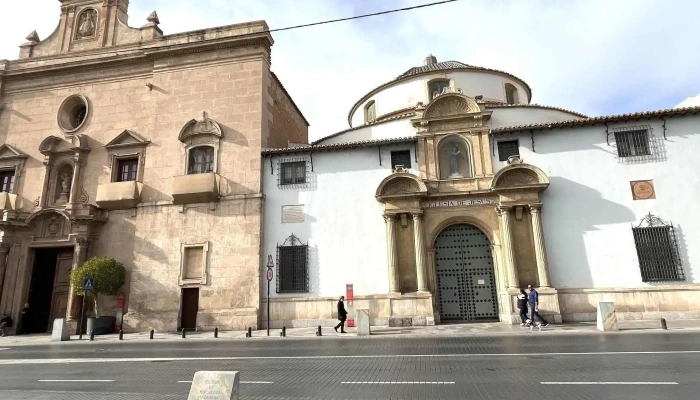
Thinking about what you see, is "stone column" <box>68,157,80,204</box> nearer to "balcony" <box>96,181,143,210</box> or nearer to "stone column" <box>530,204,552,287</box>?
"balcony" <box>96,181,143,210</box>

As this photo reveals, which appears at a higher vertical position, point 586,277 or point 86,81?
point 86,81

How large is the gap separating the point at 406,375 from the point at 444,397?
1588 mm

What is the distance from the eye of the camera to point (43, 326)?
2070cm

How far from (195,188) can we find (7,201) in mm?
10607

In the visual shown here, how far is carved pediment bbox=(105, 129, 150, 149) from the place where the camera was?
2122cm

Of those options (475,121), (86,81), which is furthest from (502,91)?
(86,81)

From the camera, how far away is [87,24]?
78.1 feet

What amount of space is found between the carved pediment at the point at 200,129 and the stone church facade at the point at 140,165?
54 millimetres

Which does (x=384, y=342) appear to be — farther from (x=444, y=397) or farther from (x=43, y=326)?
(x=43, y=326)

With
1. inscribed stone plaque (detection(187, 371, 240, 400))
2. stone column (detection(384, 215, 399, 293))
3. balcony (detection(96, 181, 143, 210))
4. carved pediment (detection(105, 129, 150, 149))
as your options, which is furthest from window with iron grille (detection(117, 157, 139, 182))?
inscribed stone plaque (detection(187, 371, 240, 400))

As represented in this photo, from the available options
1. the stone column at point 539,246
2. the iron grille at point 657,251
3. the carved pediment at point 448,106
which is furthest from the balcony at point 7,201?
the iron grille at point 657,251

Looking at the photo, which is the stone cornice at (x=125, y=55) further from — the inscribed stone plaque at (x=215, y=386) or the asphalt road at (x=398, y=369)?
the inscribed stone plaque at (x=215, y=386)

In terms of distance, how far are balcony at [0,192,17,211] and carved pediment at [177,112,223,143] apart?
370 inches

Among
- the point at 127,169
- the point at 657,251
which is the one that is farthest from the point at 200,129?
the point at 657,251
